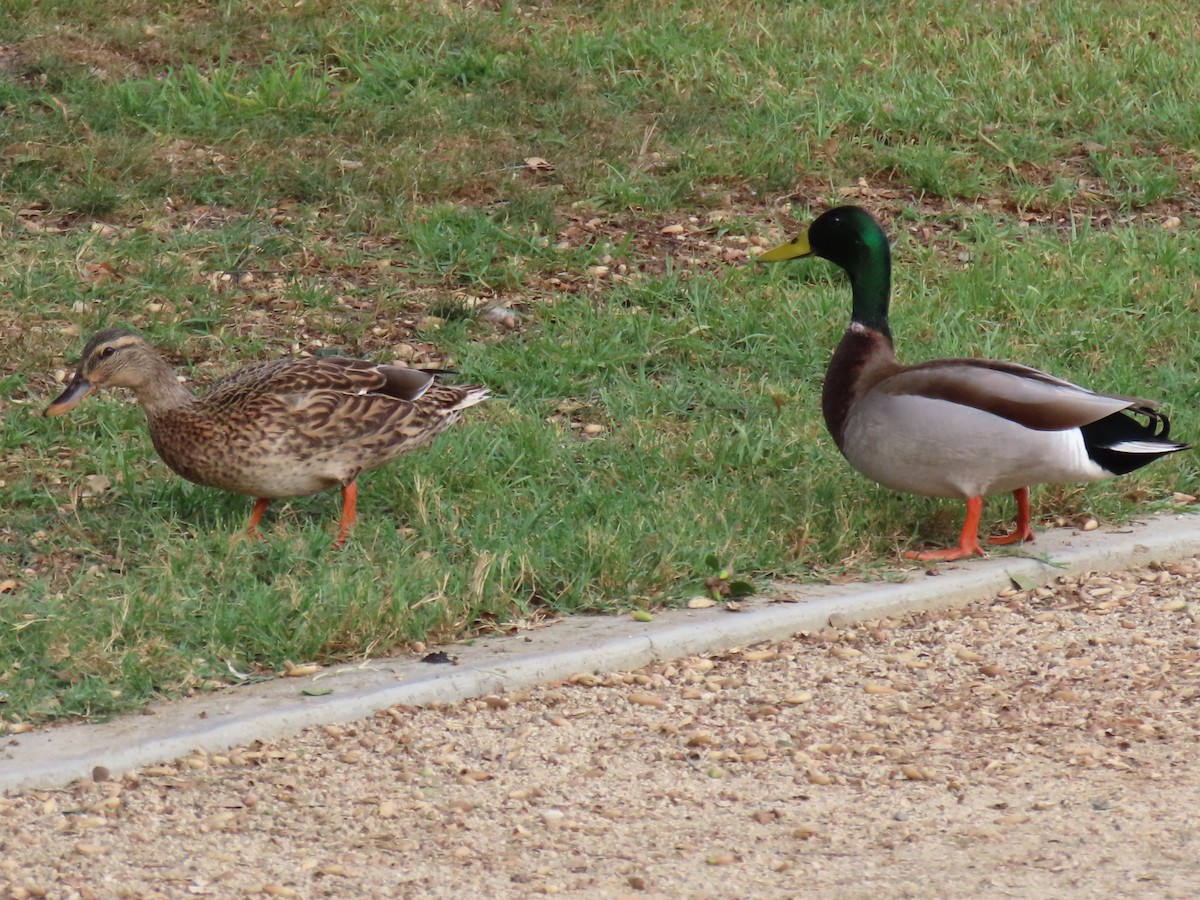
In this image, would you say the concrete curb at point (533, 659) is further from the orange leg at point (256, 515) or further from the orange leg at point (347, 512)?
the orange leg at point (256, 515)

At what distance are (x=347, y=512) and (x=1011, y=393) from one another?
6.65 feet

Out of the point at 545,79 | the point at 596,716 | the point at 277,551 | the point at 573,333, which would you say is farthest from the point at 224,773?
the point at 545,79

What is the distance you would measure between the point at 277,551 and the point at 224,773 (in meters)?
1.26

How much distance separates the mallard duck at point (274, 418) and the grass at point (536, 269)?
7.0 inches

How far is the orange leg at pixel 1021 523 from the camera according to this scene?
5.32 m

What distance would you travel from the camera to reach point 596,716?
4.20 m

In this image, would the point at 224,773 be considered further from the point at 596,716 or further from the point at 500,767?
the point at 596,716

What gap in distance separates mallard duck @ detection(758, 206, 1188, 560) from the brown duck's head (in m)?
2.19

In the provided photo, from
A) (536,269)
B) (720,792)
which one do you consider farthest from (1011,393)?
(536,269)

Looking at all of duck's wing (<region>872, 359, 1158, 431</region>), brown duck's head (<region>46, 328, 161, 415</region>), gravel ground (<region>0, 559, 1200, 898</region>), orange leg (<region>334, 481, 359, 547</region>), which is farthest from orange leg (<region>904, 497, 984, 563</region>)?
brown duck's head (<region>46, 328, 161, 415</region>)

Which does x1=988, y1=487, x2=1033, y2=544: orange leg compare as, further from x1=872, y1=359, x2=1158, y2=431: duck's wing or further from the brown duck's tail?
the brown duck's tail

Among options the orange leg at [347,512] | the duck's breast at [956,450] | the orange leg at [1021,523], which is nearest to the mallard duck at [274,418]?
the orange leg at [347,512]

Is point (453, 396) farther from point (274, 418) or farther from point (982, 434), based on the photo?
point (982, 434)

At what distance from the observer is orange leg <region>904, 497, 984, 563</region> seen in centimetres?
516
